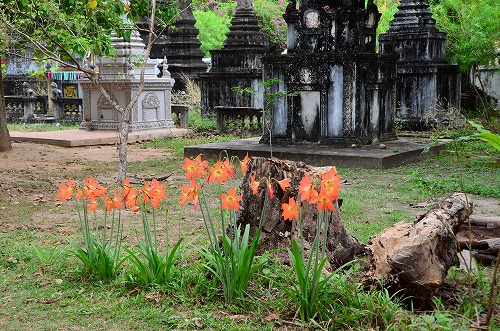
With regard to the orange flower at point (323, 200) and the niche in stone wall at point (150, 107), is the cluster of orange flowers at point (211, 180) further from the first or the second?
the niche in stone wall at point (150, 107)

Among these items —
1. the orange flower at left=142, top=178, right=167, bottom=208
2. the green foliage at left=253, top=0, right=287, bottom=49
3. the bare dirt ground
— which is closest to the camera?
the orange flower at left=142, top=178, right=167, bottom=208

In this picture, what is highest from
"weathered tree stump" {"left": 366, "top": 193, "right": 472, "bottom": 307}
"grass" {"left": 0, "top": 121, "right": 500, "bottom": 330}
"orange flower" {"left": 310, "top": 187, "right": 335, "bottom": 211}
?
"orange flower" {"left": 310, "top": 187, "right": 335, "bottom": 211}

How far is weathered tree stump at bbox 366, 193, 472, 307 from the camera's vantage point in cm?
484

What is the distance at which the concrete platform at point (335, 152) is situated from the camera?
12273 mm

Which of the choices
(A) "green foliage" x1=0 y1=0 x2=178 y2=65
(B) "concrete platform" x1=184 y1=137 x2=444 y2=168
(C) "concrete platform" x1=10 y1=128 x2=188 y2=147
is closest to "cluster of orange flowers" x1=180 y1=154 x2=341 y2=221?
(A) "green foliage" x1=0 y1=0 x2=178 y2=65

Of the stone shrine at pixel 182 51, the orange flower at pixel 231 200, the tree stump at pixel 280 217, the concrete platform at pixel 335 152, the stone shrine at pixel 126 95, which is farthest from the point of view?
the stone shrine at pixel 182 51

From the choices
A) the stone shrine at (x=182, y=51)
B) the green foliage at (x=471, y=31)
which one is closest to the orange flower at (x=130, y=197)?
the green foliage at (x=471, y=31)

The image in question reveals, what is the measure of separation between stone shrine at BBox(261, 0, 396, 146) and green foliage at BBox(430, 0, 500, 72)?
504cm

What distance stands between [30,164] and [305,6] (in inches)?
225

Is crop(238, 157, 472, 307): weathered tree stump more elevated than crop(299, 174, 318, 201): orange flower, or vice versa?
crop(299, 174, 318, 201): orange flower

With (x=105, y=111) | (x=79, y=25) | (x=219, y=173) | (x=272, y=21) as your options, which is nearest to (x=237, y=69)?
(x=105, y=111)

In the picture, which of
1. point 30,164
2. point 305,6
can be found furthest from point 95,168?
point 305,6

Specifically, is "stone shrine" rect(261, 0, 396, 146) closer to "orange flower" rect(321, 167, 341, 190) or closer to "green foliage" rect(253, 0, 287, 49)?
"orange flower" rect(321, 167, 341, 190)

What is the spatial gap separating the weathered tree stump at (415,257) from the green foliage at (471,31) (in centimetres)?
1386
